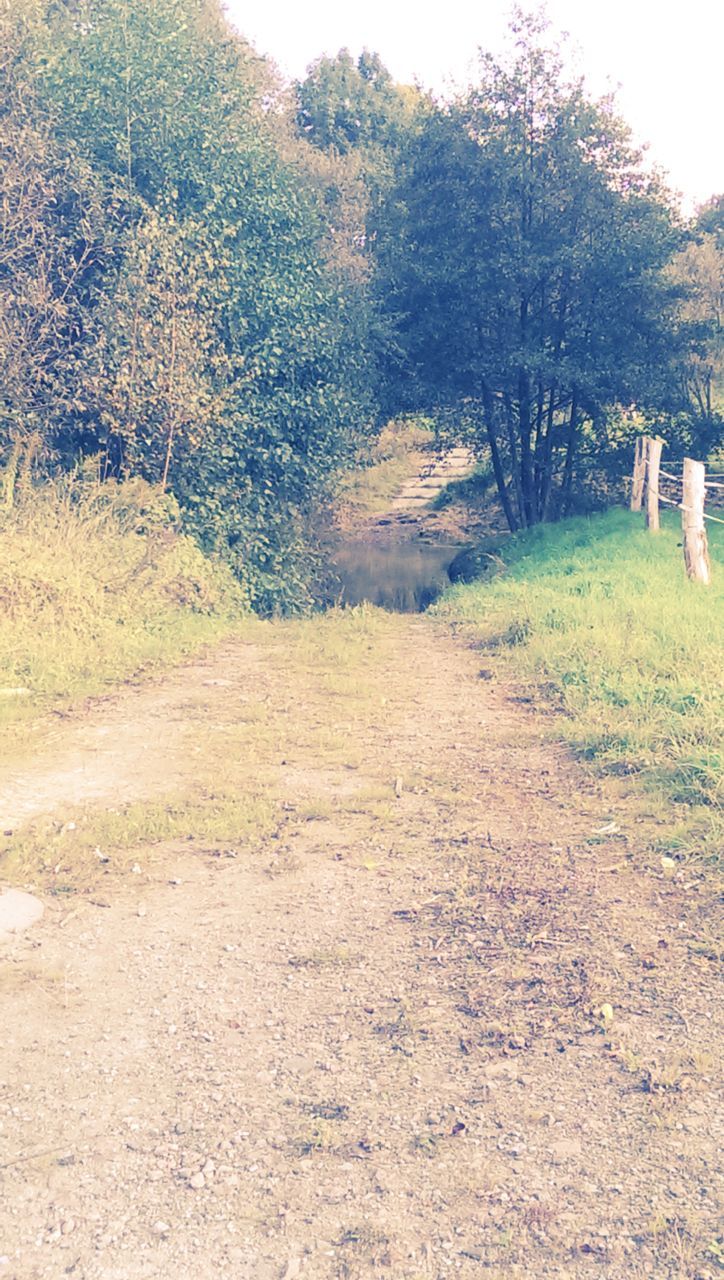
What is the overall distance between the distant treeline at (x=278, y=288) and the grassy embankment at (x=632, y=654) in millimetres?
4101

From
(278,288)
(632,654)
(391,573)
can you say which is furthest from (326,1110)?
(391,573)

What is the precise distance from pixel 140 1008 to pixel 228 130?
14.5 m

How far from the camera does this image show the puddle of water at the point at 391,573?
18969 millimetres

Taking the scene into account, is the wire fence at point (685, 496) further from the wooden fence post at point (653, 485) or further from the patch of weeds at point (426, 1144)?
the patch of weeds at point (426, 1144)

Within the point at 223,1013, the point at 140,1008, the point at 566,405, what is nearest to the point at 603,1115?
the point at 223,1013

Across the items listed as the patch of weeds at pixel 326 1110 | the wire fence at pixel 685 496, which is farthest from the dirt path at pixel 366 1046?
the wire fence at pixel 685 496

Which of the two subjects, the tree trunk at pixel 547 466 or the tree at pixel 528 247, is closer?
the tree at pixel 528 247

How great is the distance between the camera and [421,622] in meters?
13.0

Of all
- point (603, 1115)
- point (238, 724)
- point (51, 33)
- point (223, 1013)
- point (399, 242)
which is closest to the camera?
point (603, 1115)

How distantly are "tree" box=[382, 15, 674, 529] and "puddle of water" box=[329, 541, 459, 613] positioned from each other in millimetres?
3774

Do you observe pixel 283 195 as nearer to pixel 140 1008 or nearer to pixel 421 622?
pixel 421 622

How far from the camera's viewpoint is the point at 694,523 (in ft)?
36.0

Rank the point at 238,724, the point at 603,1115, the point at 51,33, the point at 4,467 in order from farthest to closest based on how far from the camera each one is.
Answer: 1. the point at 51,33
2. the point at 4,467
3. the point at 238,724
4. the point at 603,1115

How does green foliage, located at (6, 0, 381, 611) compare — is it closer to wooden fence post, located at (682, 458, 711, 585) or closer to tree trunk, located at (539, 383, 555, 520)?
tree trunk, located at (539, 383, 555, 520)
